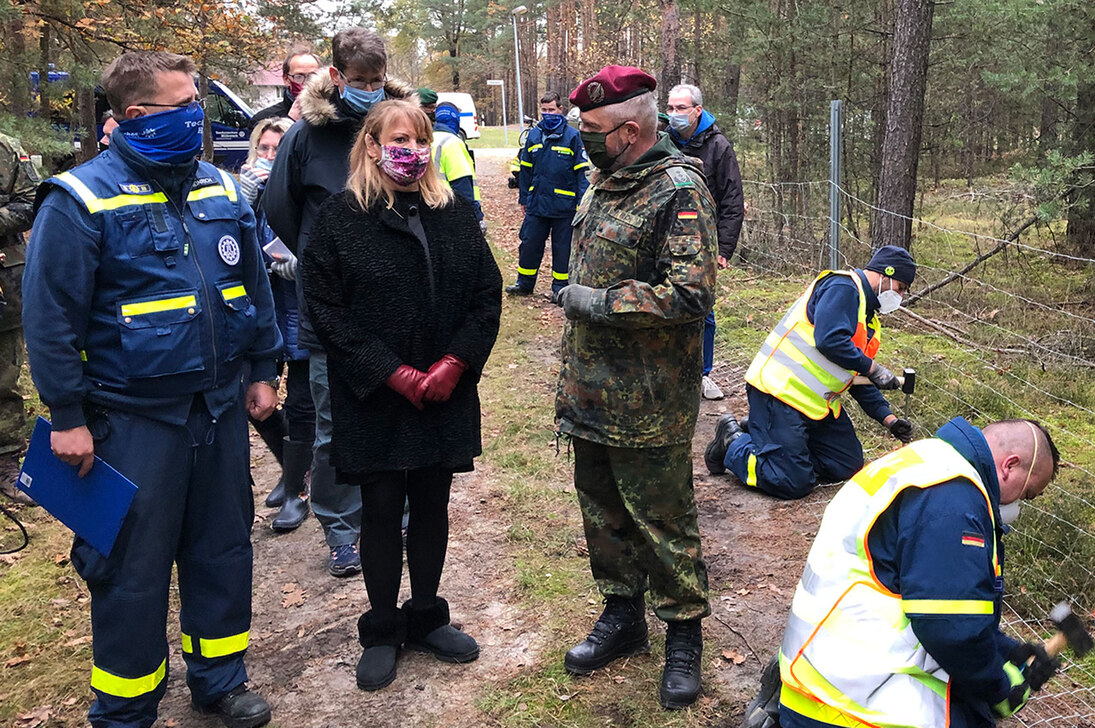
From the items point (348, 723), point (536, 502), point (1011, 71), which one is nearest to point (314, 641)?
point (348, 723)

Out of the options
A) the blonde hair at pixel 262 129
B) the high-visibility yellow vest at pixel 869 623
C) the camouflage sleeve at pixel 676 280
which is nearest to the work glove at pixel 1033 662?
the high-visibility yellow vest at pixel 869 623

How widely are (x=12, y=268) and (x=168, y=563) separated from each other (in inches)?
125

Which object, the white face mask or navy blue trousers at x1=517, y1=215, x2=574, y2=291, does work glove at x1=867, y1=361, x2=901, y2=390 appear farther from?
navy blue trousers at x1=517, y1=215, x2=574, y2=291

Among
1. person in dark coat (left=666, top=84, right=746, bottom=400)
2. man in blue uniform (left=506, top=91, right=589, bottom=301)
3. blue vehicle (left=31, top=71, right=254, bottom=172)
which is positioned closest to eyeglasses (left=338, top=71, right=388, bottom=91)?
person in dark coat (left=666, top=84, right=746, bottom=400)

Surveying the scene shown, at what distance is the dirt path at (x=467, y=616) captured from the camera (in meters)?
3.22

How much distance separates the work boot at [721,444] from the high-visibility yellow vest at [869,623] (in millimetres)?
2951

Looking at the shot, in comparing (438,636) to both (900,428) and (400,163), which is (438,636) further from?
(900,428)

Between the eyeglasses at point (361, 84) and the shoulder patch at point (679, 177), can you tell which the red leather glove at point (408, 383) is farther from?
the eyeglasses at point (361, 84)

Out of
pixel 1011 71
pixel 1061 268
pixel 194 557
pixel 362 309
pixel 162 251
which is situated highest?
pixel 1011 71

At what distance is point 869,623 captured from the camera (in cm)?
229

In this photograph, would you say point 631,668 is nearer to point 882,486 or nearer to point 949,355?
point 882,486

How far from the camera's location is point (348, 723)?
3119mm

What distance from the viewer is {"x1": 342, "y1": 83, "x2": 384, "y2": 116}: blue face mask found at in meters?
3.61

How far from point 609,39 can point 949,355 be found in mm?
29510
